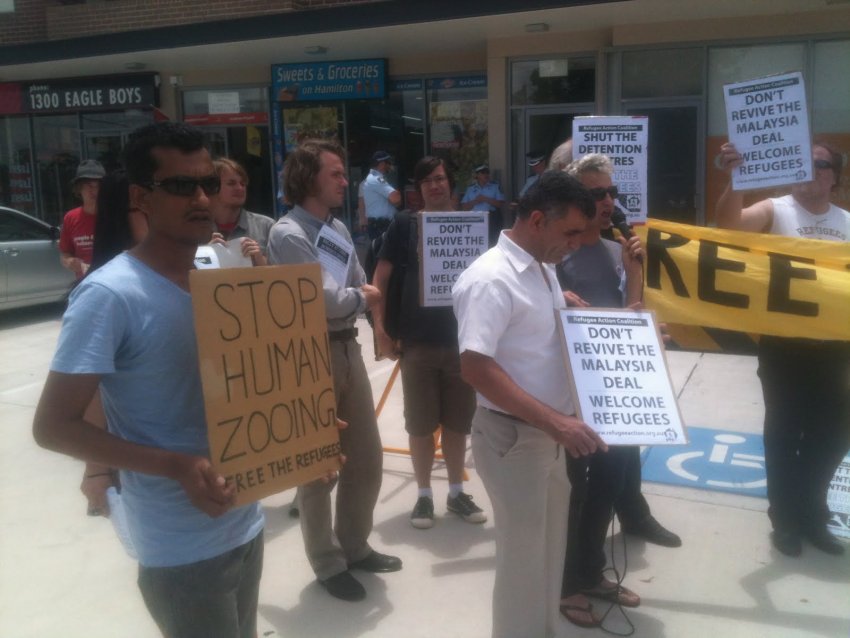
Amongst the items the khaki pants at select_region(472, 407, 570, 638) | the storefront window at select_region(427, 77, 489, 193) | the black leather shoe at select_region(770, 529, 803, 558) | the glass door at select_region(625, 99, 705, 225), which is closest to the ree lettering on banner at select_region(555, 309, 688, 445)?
the khaki pants at select_region(472, 407, 570, 638)

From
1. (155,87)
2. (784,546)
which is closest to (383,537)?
(784,546)

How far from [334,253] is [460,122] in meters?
9.36

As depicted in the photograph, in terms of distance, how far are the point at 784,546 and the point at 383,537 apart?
203 cm

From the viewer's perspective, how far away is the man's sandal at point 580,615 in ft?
10.3

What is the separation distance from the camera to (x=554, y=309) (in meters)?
2.54

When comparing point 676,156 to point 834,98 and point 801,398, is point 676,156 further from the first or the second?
point 801,398

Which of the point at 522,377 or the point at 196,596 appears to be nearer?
the point at 196,596

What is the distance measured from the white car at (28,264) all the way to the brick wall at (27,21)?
807cm

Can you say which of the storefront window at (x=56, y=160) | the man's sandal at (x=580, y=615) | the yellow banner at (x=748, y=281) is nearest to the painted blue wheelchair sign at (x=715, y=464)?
the yellow banner at (x=748, y=281)

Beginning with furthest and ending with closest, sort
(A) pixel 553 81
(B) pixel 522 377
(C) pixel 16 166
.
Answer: (C) pixel 16 166 → (A) pixel 553 81 → (B) pixel 522 377

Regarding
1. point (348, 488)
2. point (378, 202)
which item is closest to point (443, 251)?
point (348, 488)

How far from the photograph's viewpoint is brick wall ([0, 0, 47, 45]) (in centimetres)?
1633

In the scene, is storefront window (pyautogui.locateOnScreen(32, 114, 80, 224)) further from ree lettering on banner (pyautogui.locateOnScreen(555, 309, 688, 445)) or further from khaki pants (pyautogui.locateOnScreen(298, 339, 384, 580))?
ree lettering on banner (pyautogui.locateOnScreen(555, 309, 688, 445))

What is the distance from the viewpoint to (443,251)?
417 cm
